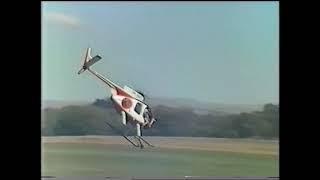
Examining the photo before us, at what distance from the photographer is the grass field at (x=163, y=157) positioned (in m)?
1.40

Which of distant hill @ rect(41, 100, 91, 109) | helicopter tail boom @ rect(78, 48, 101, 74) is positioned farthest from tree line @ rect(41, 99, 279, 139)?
helicopter tail boom @ rect(78, 48, 101, 74)

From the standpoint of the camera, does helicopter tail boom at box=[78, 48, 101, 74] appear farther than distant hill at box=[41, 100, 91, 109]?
Yes

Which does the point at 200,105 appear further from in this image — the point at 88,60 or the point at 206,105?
the point at 88,60

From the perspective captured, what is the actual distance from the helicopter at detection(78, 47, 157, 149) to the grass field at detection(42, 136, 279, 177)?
4 cm

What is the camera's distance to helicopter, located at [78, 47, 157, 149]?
4.61 feet

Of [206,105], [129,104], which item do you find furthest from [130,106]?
[206,105]

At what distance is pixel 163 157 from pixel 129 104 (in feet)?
0.71

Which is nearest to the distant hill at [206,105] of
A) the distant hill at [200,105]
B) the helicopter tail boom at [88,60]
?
the distant hill at [200,105]

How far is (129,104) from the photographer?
1396mm

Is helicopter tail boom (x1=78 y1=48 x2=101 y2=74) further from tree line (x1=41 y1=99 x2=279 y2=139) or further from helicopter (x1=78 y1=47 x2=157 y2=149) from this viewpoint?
tree line (x1=41 y1=99 x2=279 y2=139)

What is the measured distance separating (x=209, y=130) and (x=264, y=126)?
0.18 meters
